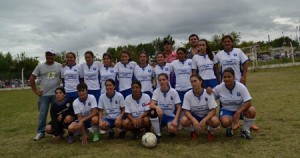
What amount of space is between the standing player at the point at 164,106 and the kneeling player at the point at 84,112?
1.17 m

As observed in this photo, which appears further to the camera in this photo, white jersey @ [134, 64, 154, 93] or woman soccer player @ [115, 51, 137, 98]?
woman soccer player @ [115, 51, 137, 98]

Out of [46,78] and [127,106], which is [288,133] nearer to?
[127,106]

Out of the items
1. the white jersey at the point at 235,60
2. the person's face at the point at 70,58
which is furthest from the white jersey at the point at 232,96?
the person's face at the point at 70,58

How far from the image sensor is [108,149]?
209 inches

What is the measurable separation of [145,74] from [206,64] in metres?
1.38

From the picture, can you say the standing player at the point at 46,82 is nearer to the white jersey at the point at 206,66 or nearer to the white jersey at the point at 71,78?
the white jersey at the point at 71,78

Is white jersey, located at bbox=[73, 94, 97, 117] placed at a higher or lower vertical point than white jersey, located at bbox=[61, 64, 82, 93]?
lower

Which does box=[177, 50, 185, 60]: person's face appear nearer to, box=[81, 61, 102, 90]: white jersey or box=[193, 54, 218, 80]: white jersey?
box=[193, 54, 218, 80]: white jersey

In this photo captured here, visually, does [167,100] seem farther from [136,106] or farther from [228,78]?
[228,78]

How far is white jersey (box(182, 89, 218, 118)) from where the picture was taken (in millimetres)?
5688

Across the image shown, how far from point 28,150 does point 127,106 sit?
6.37 feet

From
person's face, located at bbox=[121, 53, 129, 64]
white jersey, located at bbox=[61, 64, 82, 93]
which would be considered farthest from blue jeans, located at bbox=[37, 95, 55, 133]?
person's face, located at bbox=[121, 53, 129, 64]

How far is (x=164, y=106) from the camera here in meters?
6.05

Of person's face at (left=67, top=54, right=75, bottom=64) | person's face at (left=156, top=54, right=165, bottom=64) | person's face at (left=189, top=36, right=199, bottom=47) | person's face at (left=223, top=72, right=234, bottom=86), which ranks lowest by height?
person's face at (left=223, top=72, right=234, bottom=86)
